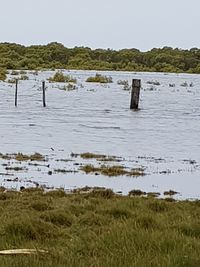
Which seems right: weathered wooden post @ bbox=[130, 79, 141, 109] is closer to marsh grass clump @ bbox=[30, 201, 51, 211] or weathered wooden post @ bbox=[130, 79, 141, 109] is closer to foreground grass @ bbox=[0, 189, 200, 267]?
foreground grass @ bbox=[0, 189, 200, 267]

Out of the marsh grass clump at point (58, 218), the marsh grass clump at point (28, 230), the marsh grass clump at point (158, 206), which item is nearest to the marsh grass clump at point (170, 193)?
the marsh grass clump at point (158, 206)

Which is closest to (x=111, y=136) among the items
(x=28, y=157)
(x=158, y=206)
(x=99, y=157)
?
(x=99, y=157)

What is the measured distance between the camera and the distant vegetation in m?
116

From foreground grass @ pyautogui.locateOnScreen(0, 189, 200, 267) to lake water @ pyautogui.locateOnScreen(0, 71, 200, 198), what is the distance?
2.16m

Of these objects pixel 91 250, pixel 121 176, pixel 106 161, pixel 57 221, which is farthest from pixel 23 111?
pixel 91 250

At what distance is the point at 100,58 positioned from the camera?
134000mm

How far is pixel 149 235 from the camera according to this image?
7176 millimetres

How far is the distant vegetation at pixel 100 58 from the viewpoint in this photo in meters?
116

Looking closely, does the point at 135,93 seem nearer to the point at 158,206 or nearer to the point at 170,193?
the point at 170,193

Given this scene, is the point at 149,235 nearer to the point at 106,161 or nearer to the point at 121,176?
the point at 121,176

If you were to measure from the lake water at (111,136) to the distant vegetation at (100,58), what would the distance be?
2702 inches

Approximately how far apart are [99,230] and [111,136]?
14763mm

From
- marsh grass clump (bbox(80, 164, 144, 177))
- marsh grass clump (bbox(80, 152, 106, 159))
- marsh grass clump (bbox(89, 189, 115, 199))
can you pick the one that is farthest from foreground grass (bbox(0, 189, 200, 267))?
marsh grass clump (bbox(80, 152, 106, 159))

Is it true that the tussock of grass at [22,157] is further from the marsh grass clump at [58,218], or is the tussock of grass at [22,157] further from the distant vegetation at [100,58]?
the distant vegetation at [100,58]
